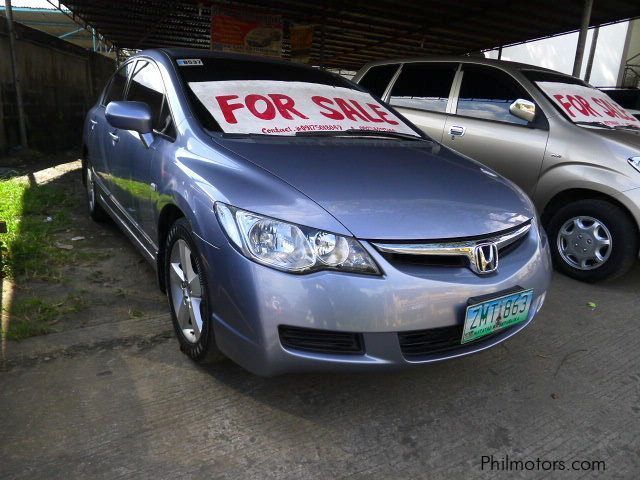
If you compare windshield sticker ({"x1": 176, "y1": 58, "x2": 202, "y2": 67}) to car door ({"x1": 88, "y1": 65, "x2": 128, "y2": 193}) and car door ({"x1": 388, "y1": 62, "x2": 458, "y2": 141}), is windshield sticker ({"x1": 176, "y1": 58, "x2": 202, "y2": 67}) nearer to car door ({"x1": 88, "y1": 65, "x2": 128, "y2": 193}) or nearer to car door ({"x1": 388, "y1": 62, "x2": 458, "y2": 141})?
car door ({"x1": 88, "y1": 65, "x2": 128, "y2": 193})

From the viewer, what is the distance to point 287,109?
2680 millimetres

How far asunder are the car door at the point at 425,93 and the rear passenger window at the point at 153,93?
2.57m

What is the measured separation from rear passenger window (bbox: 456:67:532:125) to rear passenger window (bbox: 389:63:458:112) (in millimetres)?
178

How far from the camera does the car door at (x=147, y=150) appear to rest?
249cm

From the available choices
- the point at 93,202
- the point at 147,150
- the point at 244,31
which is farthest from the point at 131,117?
the point at 244,31

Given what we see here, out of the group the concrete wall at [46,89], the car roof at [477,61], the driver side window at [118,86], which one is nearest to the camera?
the driver side window at [118,86]

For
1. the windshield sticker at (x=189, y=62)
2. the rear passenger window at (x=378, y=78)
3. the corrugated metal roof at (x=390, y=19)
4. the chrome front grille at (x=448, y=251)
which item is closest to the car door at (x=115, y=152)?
the windshield sticker at (x=189, y=62)

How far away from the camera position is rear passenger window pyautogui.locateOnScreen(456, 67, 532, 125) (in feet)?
13.6

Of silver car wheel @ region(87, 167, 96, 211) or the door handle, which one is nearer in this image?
silver car wheel @ region(87, 167, 96, 211)

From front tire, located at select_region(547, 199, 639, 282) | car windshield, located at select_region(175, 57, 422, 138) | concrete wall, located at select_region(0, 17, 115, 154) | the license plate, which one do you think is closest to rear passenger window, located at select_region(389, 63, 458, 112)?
front tire, located at select_region(547, 199, 639, 282)

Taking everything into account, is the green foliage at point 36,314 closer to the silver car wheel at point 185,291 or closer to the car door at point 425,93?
the silver car wheel at point 185,291

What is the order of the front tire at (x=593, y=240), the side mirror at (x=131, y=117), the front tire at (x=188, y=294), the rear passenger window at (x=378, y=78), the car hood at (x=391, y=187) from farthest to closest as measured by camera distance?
the rear passenger window at (x=378, y=78)
the front tire at (x=593, y=240)
the side mirror at (x=131, y=117)
the front tire at (x=188, y=294)
the car hood at (x=391, y=187)

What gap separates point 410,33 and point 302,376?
964 cm

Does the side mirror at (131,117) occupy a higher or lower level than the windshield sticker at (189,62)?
lower
